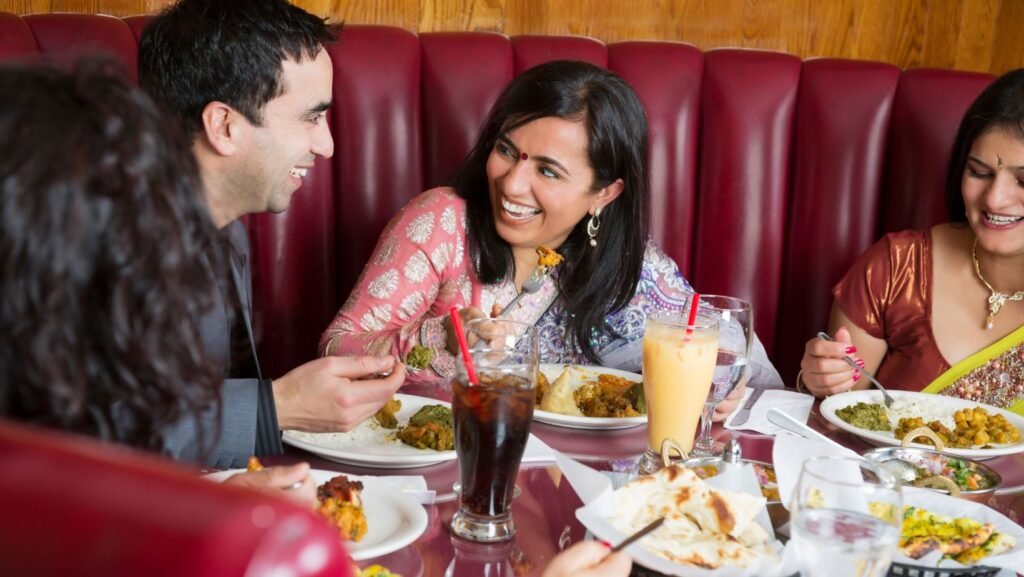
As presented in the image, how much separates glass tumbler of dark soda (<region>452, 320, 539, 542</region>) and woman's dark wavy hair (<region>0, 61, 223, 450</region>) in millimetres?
565

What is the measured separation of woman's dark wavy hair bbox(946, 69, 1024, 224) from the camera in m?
2.47

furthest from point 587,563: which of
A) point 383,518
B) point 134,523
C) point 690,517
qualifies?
point 134,523

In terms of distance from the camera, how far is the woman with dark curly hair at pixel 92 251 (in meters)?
0.60

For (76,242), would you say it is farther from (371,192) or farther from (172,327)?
(371,192)

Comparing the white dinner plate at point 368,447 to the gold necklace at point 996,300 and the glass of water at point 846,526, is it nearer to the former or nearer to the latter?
the glass of water at point 846,526

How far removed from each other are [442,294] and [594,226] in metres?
0.39

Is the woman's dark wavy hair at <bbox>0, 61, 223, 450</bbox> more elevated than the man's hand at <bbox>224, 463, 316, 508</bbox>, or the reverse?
the woman's dark wavy hair at <bbox>0, 61, 223, 450</bbox>

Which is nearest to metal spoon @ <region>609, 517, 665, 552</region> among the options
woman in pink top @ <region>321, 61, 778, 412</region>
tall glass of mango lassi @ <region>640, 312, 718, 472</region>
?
tall glass of mango lassi @ <region>640, 312, 718, 472</region>

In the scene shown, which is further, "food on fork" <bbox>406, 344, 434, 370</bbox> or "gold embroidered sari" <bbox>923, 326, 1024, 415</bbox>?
"gold embroidered sari" <bbox>923, 326, 1024, 415</bbox>

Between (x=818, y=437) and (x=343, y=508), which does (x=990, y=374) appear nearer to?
(x=818, y=437)

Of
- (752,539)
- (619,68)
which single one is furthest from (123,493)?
(619,68)

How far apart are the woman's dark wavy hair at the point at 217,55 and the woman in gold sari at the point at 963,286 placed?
132cm

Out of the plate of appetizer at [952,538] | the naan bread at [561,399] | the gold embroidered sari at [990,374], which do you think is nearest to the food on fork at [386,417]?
the naan bread at [561,399]

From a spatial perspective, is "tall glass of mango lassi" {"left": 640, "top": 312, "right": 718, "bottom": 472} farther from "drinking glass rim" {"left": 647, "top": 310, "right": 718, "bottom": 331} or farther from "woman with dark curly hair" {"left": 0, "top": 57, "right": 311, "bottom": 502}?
"woman with dark curly hair" {"left": 0, "top": 57, "right": 311, "bottom": 502}
